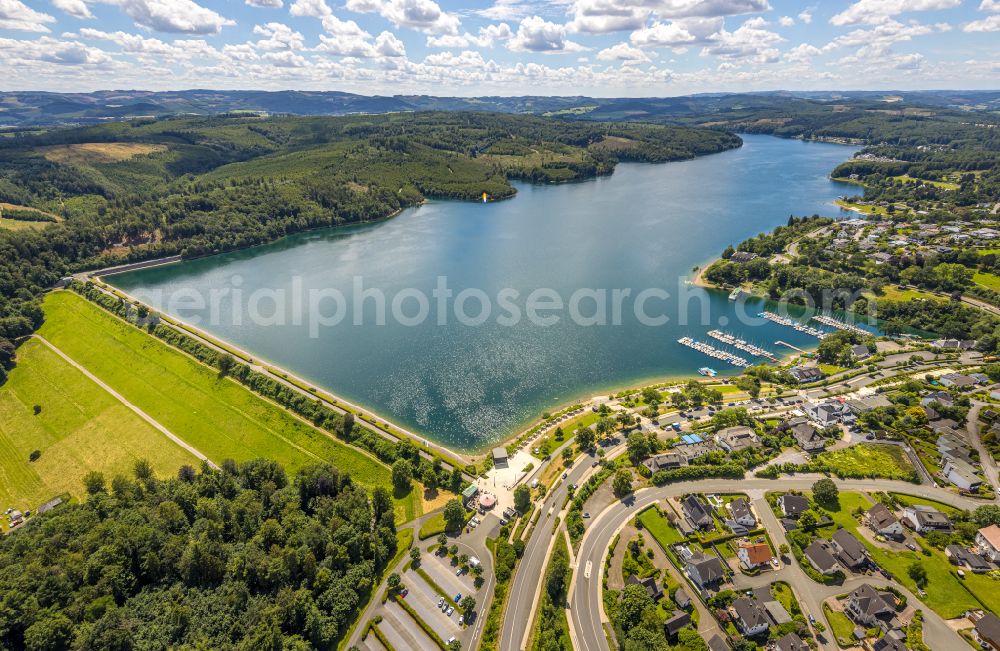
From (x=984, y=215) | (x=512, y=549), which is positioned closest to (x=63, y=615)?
(x=512, y=549)

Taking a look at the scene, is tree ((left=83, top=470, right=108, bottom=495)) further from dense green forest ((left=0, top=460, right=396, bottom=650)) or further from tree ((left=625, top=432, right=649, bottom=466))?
tree ((left=625, top=432, right=649, bottom=466))

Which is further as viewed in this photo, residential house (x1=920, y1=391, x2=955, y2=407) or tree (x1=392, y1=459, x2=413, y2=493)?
residential house (x1=920, y1=391, x2=955, y2=407)

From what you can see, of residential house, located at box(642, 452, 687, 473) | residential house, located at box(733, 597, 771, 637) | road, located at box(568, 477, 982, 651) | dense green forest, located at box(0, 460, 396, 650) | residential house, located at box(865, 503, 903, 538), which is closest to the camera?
dense green forest, located at box(0, 460, 396, 650)

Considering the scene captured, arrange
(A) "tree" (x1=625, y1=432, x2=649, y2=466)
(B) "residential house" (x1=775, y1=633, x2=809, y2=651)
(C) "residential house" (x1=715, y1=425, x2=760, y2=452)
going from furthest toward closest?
(C) "residential house" (x1=715, y1=425, x2=760, y2=452)
(A) "tree" (x1=625, y1=432, x2=649, y2=466)
(B) "residential house" (x1=775, y1=633, x2=809, y2=651)

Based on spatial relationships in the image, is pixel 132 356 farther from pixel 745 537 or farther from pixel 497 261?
pixel 745 537

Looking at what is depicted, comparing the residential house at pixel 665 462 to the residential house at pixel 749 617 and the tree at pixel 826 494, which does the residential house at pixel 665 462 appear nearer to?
the tree at pixel 826 494

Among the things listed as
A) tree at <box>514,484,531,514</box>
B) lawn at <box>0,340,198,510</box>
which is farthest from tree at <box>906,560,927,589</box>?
lawn at <box>0,340,198,510</box>

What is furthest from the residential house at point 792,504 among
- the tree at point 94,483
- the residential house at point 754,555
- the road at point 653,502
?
the tree at point 94,483
